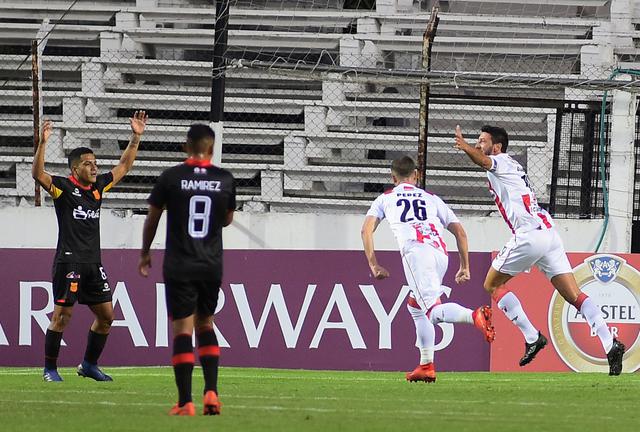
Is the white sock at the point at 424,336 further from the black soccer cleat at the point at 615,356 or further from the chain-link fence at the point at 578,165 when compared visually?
the chain-link fence at the point at 578,165

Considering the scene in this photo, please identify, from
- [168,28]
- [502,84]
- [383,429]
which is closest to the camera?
[383,429]

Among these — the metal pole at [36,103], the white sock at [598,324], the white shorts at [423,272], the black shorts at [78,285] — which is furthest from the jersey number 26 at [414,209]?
the metal pole at [36,103]

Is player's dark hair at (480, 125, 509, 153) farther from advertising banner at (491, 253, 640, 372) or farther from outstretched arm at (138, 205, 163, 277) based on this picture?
outstretched arm at (138, 205, 163, 277)

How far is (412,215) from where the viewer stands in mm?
12016

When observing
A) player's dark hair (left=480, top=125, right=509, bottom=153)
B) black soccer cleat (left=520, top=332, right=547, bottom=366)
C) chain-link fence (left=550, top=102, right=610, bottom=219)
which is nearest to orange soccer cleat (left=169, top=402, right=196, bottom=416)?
black soccer cleat (left=520, top=332, right=547, bottom=366)

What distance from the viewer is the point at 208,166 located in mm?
8453

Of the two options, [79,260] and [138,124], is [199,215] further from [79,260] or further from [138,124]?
[79,260]

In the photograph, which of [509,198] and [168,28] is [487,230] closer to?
[509,198]

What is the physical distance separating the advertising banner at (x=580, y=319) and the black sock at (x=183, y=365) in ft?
25.2

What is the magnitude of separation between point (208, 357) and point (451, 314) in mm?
3687

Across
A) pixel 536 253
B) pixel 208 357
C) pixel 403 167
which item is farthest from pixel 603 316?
pixel 208 357

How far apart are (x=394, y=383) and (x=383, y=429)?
457 cm

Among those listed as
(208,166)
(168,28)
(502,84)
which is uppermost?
(168,28)

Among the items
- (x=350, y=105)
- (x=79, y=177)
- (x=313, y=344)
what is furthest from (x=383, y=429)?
(x=350, y=105)
